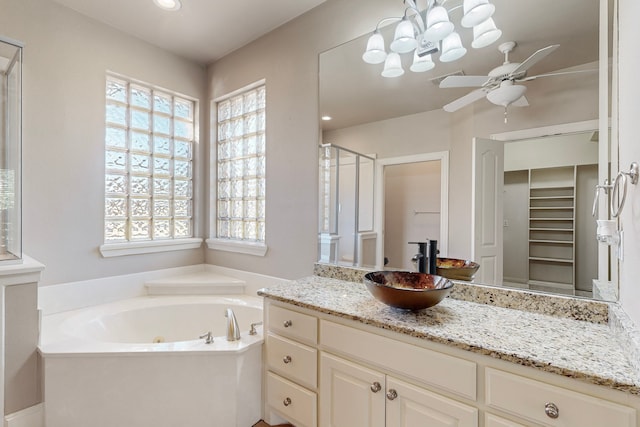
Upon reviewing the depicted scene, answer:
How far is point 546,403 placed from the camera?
89 cm

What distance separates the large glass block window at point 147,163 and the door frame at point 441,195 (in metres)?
1.93

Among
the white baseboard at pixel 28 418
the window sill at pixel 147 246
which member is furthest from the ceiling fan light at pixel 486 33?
A: the white baseboard at pixel 28 418

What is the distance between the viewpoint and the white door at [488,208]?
1487 mm

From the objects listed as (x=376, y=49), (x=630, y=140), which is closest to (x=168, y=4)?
(x=376, y=49)

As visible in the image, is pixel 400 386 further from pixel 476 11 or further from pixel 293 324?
pixel 476 11

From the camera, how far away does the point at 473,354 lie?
40.0 inches

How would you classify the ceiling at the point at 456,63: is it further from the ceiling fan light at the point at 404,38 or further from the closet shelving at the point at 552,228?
the closet shelving at the point at 552,228

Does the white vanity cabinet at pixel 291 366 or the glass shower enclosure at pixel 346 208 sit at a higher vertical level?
the glass shower enclosure at pixel 346 208

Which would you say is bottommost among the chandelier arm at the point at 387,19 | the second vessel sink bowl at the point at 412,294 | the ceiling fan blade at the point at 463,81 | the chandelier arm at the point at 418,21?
the second vessel sink bowl at the point at 412,294

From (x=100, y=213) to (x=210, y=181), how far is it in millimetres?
951

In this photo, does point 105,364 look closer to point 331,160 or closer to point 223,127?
point 331,160

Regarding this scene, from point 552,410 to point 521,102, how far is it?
1229 millimetres

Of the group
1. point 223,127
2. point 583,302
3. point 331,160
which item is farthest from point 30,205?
point 583,302

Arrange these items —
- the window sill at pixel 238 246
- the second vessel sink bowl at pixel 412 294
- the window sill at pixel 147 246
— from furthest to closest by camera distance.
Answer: the window sill at pixel 238 246, the window sill at pixel 147 246, the second vessel sink bowl at pixel 412 294
